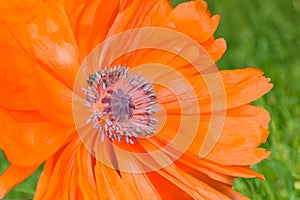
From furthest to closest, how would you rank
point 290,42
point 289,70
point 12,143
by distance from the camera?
1. point 290,42
2. point 289,70
3. point 12,143

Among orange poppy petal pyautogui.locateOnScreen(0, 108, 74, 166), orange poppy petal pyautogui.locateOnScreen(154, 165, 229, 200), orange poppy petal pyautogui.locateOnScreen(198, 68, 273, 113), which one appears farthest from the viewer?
orange poppy petal pyautogui.locateOnScreen(198, 68, 273, 113)

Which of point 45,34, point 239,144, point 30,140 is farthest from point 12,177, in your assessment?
point 239,144

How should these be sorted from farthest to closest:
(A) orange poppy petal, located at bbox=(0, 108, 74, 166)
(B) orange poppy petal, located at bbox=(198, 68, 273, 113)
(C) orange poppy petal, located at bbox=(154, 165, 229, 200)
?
1. (B) orange poppy petal, located at bbox=(198, 68, 273, 113)
2. (C) orange poppy petal, located at bbox=(154, 165, 229, 200)
3. (A) orange poppy petal, located at bbox=(0, 108, 74, 166)

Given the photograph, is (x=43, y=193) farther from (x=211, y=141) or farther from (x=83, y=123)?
(x=211, y=141)

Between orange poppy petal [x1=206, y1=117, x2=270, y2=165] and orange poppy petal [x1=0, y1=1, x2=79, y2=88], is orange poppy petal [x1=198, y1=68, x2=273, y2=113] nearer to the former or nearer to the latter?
orange poppy petal [x1=206, y1=117, x2=270, y2=165]

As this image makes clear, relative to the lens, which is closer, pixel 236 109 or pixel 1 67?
pixel 1 67

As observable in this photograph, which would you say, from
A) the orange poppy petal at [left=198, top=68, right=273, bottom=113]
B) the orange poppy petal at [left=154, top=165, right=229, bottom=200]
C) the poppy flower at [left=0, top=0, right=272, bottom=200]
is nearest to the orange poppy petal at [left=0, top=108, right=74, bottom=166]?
the poppy flower at [left=0, top=0, right=272, bottom=200]

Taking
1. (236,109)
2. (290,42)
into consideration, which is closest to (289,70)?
(290,42)
